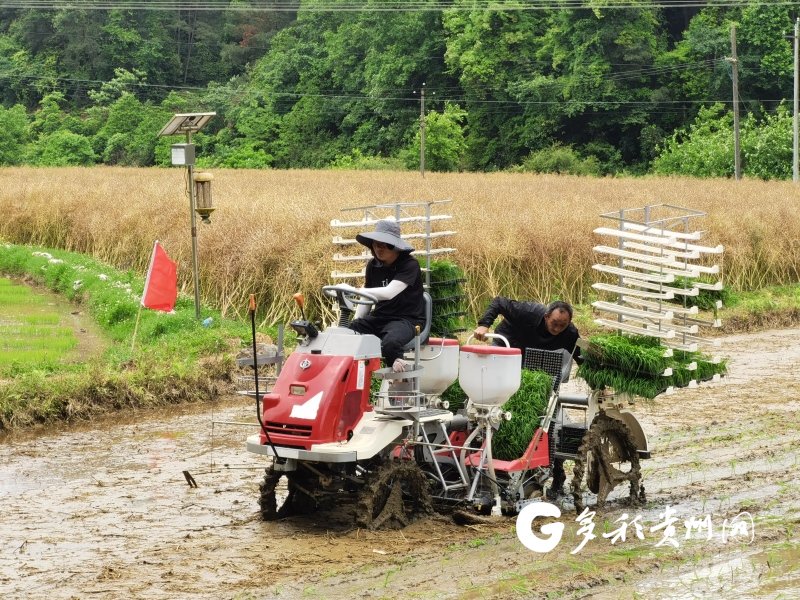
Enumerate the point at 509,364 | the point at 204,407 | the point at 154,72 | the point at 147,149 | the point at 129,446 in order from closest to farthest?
the point at 509,364 → the point at 129,446 → the point at 204,407 → the point at 147,149 → the point at 154,72

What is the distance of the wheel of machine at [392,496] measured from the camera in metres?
8.27

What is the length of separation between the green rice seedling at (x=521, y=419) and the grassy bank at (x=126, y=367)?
5468 millimetres

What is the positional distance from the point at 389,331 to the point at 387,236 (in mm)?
689

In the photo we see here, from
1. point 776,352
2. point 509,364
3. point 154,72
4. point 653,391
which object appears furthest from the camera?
point 154,72

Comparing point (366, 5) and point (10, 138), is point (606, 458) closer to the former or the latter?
point (10, 138)

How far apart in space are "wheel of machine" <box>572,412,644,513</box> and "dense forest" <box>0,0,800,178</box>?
145ft

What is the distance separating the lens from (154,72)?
3317 inches

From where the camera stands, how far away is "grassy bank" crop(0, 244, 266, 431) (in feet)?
41.4

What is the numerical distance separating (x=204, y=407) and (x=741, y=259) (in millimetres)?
11698

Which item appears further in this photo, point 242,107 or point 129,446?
point 242,107

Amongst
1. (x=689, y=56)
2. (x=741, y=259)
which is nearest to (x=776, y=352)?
(x=741, y=259)

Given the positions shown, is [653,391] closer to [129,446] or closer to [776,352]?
[129,446]

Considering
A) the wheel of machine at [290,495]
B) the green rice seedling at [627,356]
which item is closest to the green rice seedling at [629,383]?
the green rice seedling at [627,356]

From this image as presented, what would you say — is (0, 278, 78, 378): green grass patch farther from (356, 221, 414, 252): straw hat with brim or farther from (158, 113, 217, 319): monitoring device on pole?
(356, 221, 414, 252): straw hat with brim
